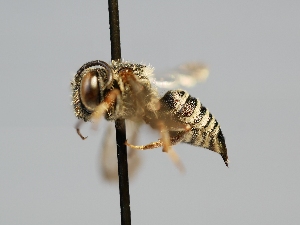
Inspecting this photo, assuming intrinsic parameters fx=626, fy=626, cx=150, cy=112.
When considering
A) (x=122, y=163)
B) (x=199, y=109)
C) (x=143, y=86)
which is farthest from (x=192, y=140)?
(x=122, y=163)

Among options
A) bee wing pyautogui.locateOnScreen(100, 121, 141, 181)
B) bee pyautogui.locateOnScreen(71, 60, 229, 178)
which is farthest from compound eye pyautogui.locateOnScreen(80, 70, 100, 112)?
bee wing pyautogui.locateOnScreen(100, 121, 141, 181)

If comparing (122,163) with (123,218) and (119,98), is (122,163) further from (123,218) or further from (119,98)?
(119,98)

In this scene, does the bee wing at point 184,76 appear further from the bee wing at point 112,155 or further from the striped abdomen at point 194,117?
the bee wing at point 112,155

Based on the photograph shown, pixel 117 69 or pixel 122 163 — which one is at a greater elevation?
pixel 117 69

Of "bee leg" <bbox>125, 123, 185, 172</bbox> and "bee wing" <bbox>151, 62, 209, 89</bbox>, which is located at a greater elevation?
"bee wing" <bbox>151, 62, 209, 89</bbox>

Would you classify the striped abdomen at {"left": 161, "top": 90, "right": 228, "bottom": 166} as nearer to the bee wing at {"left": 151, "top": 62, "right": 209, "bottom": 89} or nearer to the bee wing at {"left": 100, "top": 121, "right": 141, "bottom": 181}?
the bee wing at {"left": 151, "top": 62, "right": 209, "bottom": 89}

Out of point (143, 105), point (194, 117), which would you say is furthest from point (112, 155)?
A: point (194, 117)

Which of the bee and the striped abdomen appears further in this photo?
the striped abdomen

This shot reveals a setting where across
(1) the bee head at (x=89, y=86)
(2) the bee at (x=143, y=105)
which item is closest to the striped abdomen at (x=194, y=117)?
(2) the bee at (x=143, y=105)
